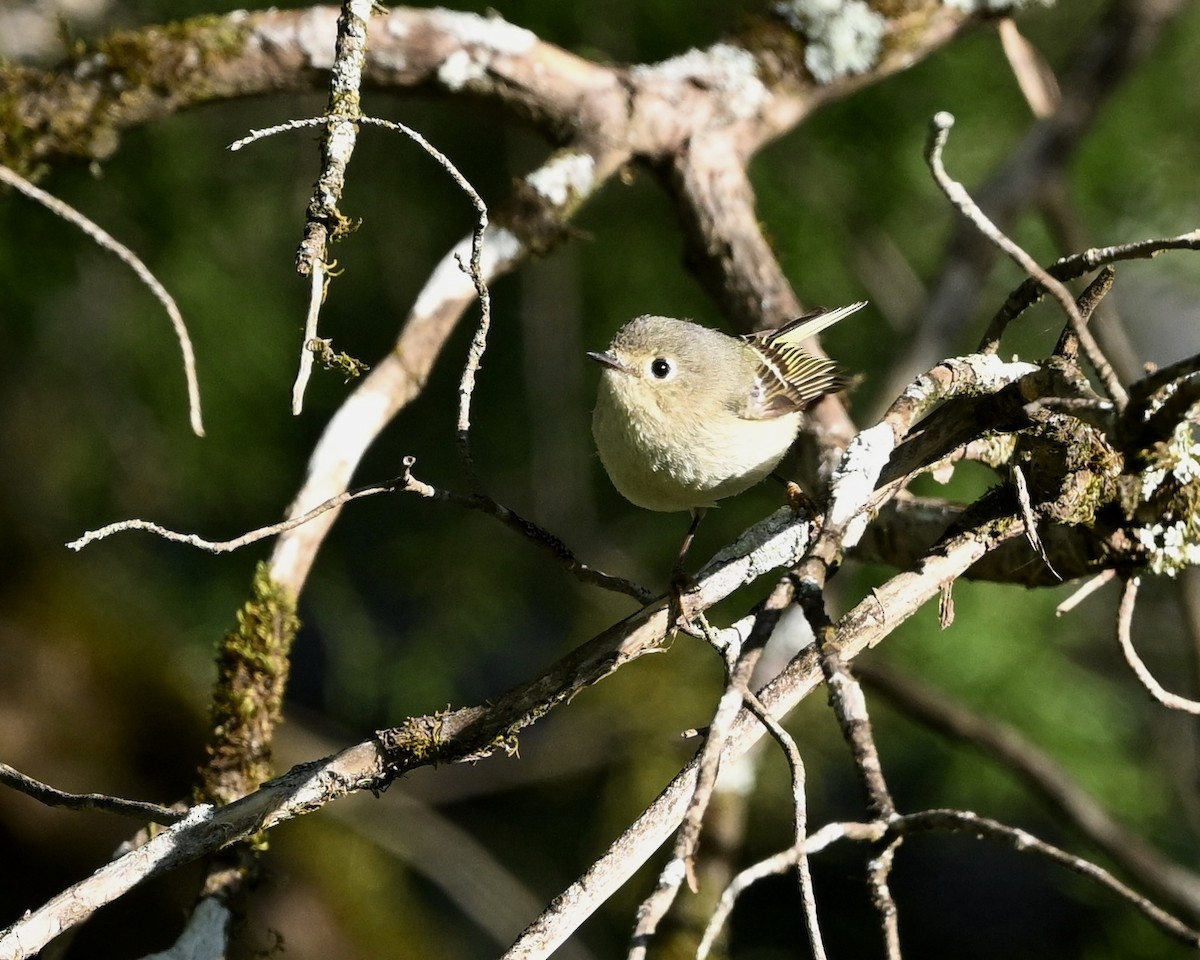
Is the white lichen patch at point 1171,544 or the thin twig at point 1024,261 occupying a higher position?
the thin twig at point 1024,261

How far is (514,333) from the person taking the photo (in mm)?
4953

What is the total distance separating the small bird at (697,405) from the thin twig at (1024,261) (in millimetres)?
1094

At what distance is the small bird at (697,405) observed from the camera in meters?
2.52

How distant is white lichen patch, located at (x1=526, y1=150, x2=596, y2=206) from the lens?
2.68 meters

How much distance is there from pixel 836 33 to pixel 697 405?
1.14 meters

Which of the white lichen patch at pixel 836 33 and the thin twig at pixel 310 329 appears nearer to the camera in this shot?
the thin twig at pixel 310 329

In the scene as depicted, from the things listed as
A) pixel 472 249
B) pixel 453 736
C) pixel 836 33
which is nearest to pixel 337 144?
pixel 472 249

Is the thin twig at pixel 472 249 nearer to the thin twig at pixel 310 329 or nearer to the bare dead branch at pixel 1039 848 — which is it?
the thin twig at pixel 310 329

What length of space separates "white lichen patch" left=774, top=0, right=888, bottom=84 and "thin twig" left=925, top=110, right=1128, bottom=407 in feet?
5.41

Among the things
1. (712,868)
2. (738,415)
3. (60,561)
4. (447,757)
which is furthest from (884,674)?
(60,561)

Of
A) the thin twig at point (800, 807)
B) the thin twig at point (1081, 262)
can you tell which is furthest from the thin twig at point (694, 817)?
the thin twig at point (1081, 262)

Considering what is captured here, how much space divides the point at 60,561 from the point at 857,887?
351 cm

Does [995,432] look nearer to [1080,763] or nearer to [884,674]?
[884,674]

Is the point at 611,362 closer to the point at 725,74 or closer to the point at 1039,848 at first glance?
the point at 725,74
